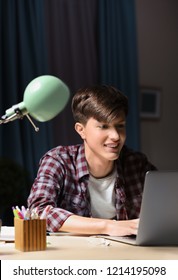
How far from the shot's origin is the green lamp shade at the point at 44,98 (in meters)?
1.32

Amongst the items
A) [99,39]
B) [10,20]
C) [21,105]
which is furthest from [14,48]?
[21,105]

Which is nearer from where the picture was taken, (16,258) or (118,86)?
(16,258)

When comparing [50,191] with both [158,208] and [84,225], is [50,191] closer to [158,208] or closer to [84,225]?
[84,225]

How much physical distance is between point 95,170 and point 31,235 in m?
0.71

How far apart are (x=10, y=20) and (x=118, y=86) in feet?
3.30

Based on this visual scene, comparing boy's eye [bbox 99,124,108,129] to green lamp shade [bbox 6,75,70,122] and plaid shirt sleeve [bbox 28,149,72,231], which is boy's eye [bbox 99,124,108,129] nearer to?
plaid shirt sleeve [bbox 28,149,72,231]

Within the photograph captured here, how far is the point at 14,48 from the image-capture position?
358cm

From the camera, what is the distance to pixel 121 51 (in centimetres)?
410

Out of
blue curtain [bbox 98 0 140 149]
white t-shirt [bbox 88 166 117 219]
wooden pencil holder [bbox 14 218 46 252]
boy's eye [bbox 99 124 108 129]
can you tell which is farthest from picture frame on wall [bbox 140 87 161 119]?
wooden pencil holder [bbox 14 218 46 252]

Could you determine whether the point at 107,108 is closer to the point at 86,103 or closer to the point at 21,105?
the point at 86,103

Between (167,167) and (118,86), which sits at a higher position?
(118,86)

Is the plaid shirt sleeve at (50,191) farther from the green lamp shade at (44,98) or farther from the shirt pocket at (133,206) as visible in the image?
the green lamp shade at (44,98)

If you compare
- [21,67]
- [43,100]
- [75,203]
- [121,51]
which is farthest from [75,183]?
[121,51]
